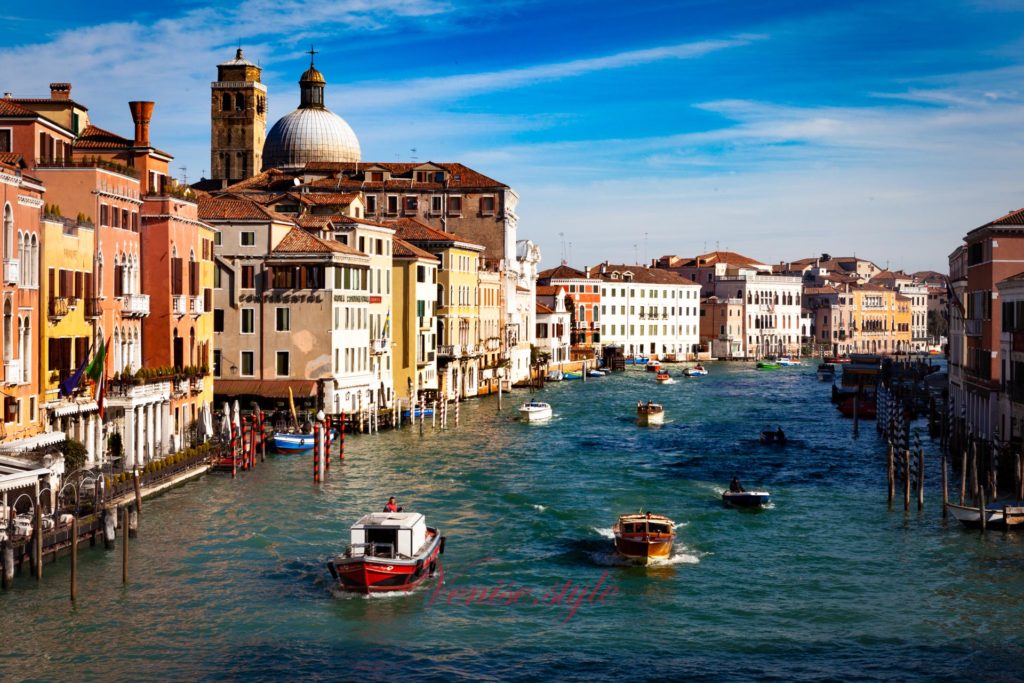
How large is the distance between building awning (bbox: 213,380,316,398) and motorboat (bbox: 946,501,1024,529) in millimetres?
26205

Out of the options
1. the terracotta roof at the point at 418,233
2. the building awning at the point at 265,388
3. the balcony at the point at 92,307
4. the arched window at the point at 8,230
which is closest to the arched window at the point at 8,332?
the arched window at the point at 8,230

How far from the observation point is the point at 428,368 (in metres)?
64.8

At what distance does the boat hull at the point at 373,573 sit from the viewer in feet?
82.3

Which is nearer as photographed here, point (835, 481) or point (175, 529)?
point (175, 529)

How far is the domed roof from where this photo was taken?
282 feet

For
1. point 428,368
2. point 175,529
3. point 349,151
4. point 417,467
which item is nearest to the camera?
point 175,529

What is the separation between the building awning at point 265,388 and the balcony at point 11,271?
65.6ft

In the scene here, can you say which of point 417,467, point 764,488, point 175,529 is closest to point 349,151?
point 417,467

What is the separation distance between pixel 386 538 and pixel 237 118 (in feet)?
218

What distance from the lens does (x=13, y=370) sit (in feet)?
95.6

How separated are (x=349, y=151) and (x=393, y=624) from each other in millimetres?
67170

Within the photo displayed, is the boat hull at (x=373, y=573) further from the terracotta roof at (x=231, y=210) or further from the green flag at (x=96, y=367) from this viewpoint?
the terracotta roof at (x=231, y=210)

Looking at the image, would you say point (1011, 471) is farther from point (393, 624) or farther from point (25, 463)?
point (25, 463)

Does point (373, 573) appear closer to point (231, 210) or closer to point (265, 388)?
→ point (265, 388)
